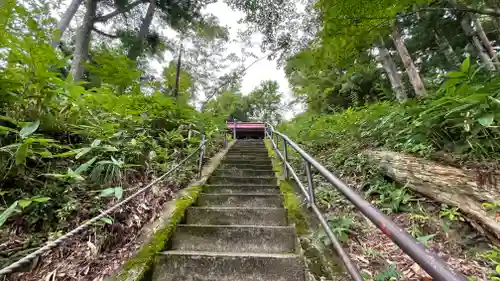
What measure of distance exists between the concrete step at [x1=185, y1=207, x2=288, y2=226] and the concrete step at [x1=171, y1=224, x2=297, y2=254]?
289 millimetres

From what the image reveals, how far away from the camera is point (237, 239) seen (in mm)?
1921

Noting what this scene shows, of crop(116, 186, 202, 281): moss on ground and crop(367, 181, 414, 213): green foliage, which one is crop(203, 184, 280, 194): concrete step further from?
crop(367, 181, 414, 213): green foliage

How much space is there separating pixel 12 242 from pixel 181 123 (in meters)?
2.90

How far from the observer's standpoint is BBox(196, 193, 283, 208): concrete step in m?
2.60

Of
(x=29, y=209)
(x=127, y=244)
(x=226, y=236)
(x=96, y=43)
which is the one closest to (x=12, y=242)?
(x=29, y=209)

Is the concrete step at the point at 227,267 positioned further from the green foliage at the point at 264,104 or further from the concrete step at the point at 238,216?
the green foliage at the point at 264,104

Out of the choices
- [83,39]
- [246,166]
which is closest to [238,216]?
[246,166]

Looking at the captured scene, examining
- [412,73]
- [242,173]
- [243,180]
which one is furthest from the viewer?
[412,73]

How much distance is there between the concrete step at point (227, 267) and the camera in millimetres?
1559

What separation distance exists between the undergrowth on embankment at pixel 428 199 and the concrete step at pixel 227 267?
1.04ft

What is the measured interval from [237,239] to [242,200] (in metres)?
0.72

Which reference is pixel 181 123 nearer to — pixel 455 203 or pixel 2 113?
pixel 2 113

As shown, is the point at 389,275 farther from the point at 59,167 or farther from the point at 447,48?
the point at 447,48

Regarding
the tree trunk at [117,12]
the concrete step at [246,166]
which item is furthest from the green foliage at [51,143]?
the tree trunk at [117,12]
